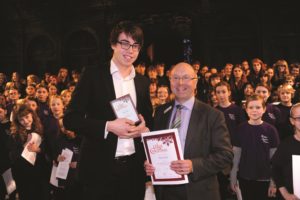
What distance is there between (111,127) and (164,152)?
1.49 feet

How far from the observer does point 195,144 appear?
2859 millimetres

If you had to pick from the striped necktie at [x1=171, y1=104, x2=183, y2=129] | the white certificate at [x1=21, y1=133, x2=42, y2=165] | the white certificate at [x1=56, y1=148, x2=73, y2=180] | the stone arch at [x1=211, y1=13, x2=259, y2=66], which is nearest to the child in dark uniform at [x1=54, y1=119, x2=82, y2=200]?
the white certificate at [x1=56, y1=148, x2=73, y2=180]

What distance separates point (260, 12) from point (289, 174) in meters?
10.1

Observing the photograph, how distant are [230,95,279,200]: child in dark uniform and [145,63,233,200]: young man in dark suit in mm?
1833

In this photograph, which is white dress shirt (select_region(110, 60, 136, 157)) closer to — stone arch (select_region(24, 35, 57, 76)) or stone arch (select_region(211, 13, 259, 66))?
stone arch (select_region(211, 13, 259, 66))

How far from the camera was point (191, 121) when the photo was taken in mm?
2930

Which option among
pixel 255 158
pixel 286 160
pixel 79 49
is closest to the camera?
pixel 286 160

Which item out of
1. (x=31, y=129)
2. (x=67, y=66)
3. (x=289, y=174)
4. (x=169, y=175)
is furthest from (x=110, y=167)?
(x=67, y=66)

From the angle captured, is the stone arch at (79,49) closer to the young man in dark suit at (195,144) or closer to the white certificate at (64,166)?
the white certificate at (64,166)

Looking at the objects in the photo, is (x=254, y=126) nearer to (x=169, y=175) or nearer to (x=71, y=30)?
(x=169, y=175)

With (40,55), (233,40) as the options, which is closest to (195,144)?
(233,40)

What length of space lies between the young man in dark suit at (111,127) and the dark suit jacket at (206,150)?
0.38m

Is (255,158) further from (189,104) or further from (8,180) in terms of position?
(8,180)

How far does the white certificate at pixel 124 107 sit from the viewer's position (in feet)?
8.52
